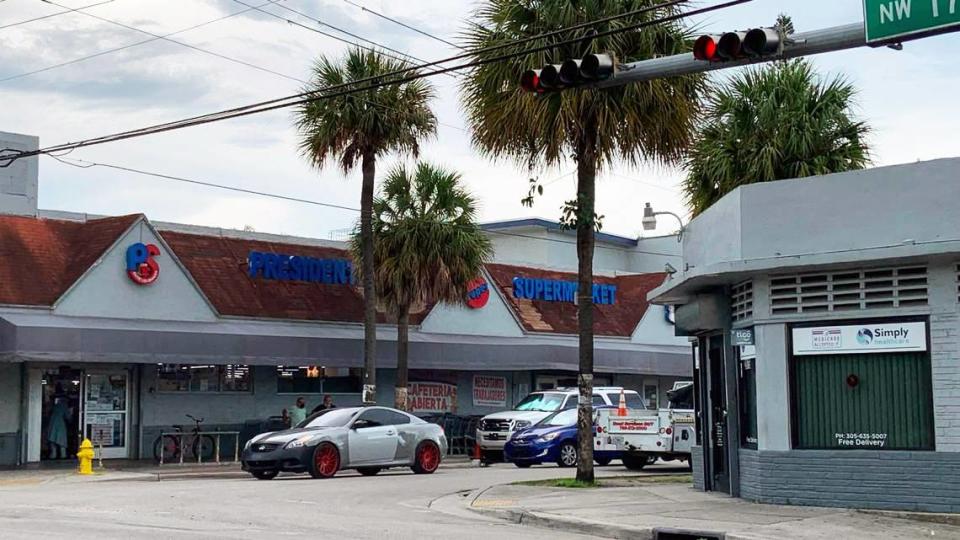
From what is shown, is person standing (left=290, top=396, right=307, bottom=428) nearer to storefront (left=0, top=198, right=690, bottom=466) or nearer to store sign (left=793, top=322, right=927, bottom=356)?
storefront (left=0, top=198, right=690, bottom=466)

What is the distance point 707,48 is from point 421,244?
72.4ft

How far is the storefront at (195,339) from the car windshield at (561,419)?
6064mm

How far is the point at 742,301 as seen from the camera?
781 inches

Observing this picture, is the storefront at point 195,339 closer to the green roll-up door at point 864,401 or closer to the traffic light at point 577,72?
the green roll-up door at point 864,401

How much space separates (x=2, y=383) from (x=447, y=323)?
44.4ft

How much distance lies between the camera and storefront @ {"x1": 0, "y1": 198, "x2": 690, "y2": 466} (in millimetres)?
28984

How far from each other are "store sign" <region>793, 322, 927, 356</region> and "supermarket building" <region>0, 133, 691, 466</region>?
1609cm

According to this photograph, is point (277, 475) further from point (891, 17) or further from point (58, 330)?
point (891, 17)

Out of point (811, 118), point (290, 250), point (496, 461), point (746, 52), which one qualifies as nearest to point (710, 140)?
point (811, 118)

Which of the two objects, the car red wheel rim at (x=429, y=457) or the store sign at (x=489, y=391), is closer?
the car red wheel rim at (x=429, y=457)

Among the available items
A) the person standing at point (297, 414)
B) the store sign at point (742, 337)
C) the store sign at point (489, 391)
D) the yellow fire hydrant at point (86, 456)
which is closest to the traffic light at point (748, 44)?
the store sign at point (742, 337)

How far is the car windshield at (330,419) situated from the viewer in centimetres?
2628

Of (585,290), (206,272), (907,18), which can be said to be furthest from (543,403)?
(907,18)

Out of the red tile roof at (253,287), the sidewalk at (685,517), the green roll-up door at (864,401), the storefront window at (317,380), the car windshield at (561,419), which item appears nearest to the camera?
the sidewalk at (685,517)
